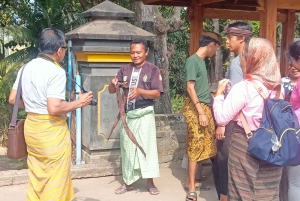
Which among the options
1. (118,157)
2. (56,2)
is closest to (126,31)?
(118,157)

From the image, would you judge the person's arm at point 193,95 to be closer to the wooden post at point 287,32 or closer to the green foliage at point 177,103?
the wooden post at point 287,32

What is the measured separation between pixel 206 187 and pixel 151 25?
11.9 ft

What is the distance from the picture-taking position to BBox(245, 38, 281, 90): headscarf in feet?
8.46

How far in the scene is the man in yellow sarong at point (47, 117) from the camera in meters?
2.89

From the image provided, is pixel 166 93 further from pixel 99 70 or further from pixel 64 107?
pixel 64 107

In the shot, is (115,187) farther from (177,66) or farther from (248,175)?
(177,66)

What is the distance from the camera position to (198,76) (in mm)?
4066

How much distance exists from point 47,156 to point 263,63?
1662 millimetres

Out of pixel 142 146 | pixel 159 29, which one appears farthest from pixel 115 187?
pixel 159 29

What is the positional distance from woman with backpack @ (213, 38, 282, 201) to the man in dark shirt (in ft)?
4.76

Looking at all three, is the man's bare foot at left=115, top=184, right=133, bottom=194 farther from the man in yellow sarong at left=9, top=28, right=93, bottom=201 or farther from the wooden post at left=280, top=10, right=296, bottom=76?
the wooden post at left=280, top=10, right=296, bottom=76

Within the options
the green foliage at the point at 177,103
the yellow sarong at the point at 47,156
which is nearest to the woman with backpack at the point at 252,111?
the yellow sarong at the point at 47,156

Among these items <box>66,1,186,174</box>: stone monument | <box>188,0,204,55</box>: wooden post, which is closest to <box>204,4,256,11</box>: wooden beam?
<box>188,0,204,55</box>: wooden post

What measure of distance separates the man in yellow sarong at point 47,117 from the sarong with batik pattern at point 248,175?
3.70 feet
